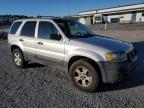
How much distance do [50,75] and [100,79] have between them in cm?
215

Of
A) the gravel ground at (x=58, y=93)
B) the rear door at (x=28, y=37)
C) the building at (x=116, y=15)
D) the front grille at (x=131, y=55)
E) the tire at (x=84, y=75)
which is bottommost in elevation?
the gravel ground at (x=58, y=93)

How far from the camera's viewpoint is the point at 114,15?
66.5 m

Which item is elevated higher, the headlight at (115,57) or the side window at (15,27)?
the side window at (15,27)

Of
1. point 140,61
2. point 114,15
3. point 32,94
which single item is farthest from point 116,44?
point 114,15

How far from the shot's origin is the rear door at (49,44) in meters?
5.91

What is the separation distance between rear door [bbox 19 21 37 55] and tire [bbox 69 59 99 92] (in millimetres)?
1916

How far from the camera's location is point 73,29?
6.45 metres

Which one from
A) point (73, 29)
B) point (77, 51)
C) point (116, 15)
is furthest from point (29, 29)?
point (116, 15)

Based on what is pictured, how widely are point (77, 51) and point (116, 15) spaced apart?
6401cm

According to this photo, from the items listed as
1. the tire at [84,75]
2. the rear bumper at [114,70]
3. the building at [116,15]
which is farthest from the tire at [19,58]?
the building at [116,15]

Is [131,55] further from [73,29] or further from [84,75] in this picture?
[73,29]

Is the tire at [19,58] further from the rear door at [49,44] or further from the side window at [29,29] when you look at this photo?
the rear door at [49,44]

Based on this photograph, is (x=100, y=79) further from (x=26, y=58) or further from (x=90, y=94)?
(x=26, y=58)

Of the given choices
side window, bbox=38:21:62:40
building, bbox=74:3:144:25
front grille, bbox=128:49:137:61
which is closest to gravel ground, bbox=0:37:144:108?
front grille, bbox=128:49:137:61
